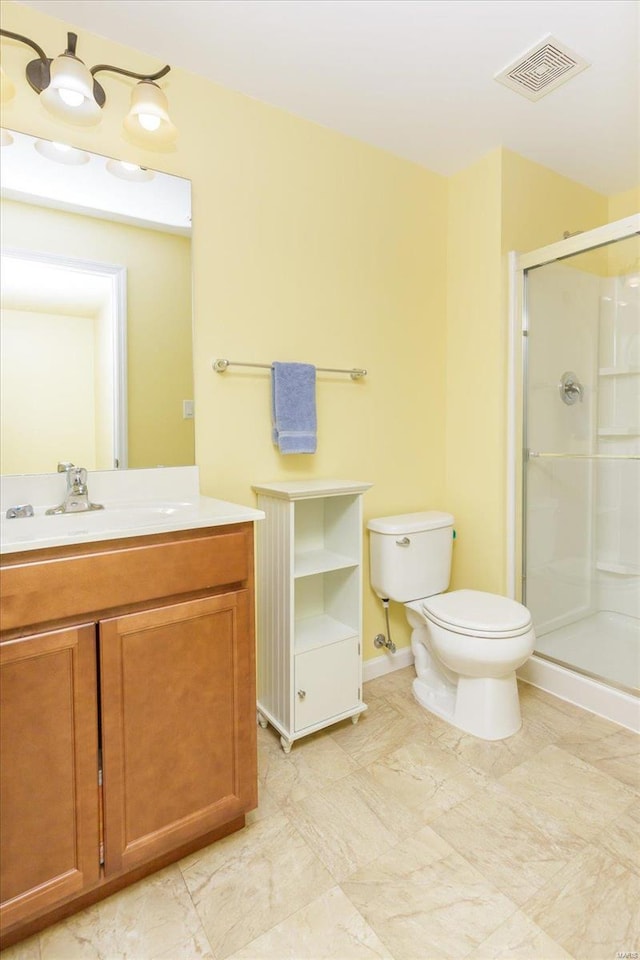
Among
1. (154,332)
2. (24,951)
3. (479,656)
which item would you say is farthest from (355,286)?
(24,951)

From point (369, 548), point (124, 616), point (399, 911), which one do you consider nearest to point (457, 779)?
point (399, 911)

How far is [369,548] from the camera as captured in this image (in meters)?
2.19

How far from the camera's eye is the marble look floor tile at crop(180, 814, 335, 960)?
43.9 inches

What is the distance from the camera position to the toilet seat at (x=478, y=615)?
171cm

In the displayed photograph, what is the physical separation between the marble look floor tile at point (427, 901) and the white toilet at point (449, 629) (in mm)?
570

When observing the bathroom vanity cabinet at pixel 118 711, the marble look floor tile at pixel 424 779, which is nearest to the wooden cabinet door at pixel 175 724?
the bathroom vanity cabinet at pixel 118 711

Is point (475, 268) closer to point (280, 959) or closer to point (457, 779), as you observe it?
point (457, 779)

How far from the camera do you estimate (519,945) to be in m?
1.06

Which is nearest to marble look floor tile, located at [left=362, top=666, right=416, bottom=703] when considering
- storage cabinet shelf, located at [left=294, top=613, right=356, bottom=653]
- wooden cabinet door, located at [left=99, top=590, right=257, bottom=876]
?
storage cabinet shelf, located at [left=294, top=613, right=356, bottom=653]

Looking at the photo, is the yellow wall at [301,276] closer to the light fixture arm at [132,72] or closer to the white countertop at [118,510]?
the light fixture arm at [132,72]

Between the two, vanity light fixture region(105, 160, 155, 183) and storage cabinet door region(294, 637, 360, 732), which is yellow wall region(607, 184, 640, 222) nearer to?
vanity light fixture region(105, 160, 155, 183)

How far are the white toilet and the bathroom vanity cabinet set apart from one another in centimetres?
84

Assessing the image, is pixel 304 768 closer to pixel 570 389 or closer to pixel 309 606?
pixel 309 606

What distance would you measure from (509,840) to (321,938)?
582 millimetres
